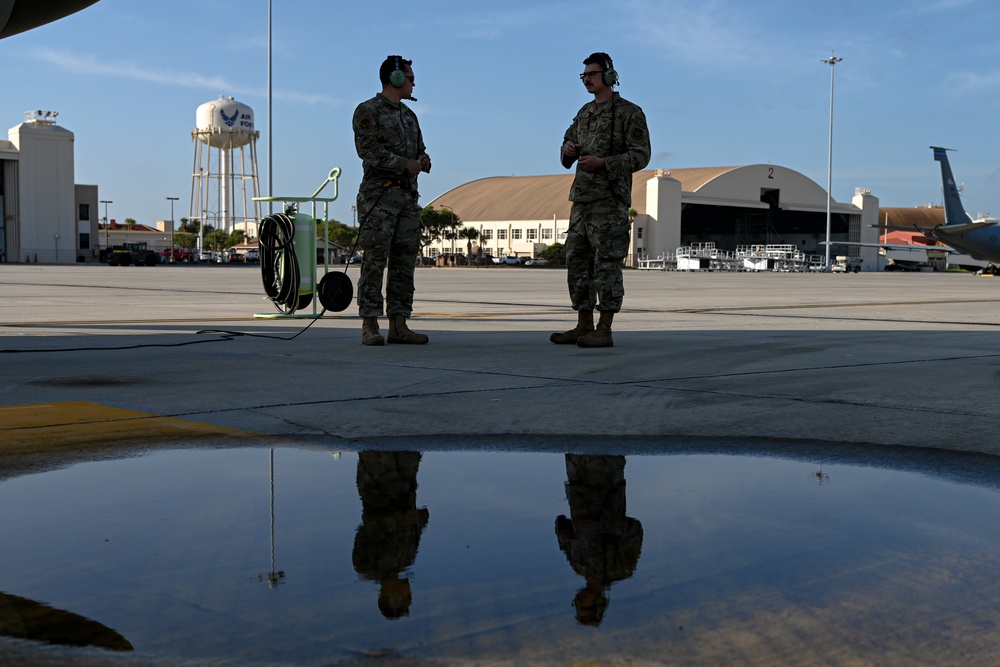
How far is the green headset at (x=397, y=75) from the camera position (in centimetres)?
810

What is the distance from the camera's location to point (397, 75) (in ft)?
26.6

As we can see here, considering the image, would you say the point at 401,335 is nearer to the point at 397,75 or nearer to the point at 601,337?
the point at 601,337

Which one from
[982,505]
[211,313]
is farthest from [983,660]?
[211,313]

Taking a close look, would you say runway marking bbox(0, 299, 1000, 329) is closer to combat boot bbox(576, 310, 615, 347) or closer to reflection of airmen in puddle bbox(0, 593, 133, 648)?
combat boot bbox(576, 310, 615, 347)

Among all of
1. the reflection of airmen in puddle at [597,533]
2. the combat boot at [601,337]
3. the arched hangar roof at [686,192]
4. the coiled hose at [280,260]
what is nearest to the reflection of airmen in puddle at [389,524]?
the reflection of airmen in puddle at [597,533]

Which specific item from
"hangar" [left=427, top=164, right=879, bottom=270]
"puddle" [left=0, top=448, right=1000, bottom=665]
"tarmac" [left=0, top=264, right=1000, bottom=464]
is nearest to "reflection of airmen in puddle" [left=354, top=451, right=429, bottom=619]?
"puddle" [left=0, top=448, right=1000, bottom=665]

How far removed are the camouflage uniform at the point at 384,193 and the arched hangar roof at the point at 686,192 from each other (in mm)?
92626

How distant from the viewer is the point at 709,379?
6.34 metres

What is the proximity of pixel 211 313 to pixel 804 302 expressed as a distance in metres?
9.80

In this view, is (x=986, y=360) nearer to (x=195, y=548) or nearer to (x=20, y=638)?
(x=195, y=548)

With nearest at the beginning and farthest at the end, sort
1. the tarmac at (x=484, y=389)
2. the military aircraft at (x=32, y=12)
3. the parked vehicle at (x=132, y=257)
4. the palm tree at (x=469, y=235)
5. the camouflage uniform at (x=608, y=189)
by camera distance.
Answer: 1. the tarmac at (x=484, y=389)
2. the military aircraft at (x=32, y=12)
3. the camouflage uniform at (x=608, y=189)
4. the parked vehicle at (x=132, y=257)
5. the palm tree at (x=469, y=235)

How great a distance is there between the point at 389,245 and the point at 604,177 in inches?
68.5

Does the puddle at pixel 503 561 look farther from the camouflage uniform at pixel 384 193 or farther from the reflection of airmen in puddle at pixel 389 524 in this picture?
the camouflage uniform at pixel 384 193

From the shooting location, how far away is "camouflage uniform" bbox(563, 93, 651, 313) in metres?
8.19
